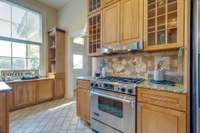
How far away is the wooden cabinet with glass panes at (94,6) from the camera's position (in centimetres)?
330

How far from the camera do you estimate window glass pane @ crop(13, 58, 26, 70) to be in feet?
15.5

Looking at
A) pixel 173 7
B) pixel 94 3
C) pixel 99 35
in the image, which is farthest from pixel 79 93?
pixel 173 7

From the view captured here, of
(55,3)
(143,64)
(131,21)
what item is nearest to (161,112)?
(143,64)

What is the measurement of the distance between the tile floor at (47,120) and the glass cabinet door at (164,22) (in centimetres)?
201

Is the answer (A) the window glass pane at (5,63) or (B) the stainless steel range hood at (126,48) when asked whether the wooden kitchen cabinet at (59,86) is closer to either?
(A) the window glass pane at (5,63)

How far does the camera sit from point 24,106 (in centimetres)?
433

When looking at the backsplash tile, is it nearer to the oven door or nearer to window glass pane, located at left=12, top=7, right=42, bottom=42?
the oven door

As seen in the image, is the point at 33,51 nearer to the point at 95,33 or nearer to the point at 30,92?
the point at 30,92

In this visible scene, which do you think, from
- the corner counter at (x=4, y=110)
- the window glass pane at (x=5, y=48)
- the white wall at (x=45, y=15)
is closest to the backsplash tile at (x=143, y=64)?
the corner counter at (x=4, y=110)

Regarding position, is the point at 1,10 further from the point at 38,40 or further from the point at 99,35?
the point at 99,35

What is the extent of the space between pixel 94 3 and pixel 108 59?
1278 mm

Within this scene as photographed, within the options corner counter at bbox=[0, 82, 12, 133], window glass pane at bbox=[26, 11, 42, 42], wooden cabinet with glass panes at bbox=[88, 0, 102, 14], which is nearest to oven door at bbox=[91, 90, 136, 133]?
corner counter at bbox=[0, 82, 12, 133]

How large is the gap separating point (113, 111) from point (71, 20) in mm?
3805

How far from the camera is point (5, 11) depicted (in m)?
4.48
